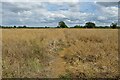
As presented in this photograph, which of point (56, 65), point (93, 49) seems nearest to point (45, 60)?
point (56, 65)

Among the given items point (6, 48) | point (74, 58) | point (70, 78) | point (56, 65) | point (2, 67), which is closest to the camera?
point (70, 78)

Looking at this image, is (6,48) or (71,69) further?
(6,48)

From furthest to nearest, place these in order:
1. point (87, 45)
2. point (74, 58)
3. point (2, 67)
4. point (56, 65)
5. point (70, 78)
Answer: point (87, 45)
point (74, 58)
point (56, 65)
point (2, 67)
point (70, 78)

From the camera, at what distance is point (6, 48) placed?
9.62 metres

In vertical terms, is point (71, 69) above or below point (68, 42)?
below

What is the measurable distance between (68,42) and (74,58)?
3248mm

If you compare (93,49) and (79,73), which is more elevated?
(93,49)

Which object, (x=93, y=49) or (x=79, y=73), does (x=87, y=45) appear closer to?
(x=93, y=49)

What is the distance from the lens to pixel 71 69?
7.92 metres

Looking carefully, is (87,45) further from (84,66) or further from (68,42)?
(84,66)

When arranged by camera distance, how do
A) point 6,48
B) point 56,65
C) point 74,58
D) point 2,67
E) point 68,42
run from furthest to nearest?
point 68,42 < point 6,48 < point 74,58 < point 56,65 < point 2,67

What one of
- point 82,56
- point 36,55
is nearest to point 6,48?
point 36,55

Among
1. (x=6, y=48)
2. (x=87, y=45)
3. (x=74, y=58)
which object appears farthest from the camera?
(x=87, y=45)

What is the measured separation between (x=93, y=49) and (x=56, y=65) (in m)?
2.31
